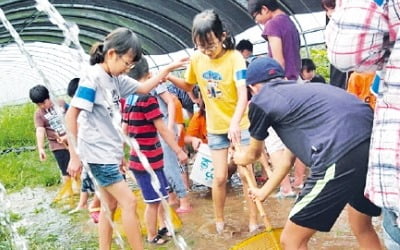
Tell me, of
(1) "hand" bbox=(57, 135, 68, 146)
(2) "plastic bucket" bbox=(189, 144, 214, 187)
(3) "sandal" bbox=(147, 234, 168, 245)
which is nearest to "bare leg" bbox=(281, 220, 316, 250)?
(3) "sandal" bbox=(147, 234, 168, 245)

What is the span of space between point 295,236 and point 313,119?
0.54m

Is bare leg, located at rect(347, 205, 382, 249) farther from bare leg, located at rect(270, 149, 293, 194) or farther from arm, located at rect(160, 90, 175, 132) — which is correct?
arm, located at rect(160, 90, 175, 132)

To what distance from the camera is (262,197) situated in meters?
3.37

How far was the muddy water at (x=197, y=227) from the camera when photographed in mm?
4535

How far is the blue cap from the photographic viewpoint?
3152mm

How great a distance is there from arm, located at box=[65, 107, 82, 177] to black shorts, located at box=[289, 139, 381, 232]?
144cm

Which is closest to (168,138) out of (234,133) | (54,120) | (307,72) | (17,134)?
(234,133)

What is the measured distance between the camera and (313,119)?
282 centimetres

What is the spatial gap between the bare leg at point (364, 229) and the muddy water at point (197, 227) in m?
1.29

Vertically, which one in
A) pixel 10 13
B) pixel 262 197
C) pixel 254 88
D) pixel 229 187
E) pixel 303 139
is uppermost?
pixel 10 13

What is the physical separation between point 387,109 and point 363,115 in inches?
32.1

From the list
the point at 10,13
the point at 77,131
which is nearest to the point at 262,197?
the point at 77,131

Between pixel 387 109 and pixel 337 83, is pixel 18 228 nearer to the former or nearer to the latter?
pixel 337 83

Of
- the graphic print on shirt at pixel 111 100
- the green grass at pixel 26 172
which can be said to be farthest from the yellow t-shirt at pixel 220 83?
the green grass at pixel 26 172
